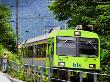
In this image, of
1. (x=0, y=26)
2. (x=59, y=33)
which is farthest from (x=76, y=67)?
(x=0, y=26)

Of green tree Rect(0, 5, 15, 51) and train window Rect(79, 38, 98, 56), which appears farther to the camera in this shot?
green tree Rect(0, 5, 15, 51)

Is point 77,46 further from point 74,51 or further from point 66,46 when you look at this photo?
point 66,46

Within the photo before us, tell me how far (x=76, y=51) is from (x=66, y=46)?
672 mm

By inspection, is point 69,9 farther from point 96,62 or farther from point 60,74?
point 60,74

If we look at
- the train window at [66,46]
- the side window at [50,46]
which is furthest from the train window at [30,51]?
the train window at [66,46]

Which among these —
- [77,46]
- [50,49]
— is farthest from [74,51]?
[50,49]

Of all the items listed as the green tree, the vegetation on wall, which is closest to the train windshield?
the vegetation on wall

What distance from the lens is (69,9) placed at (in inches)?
1769

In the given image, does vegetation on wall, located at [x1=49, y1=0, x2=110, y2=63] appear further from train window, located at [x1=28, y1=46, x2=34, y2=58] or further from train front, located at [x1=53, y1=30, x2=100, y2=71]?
train front, located at [x1=53, y1=30, x2=100, y2=71]

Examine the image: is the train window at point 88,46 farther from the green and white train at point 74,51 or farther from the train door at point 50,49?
the train door at point 50,49

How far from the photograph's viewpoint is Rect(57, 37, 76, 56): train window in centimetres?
2900

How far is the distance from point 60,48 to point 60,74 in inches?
169

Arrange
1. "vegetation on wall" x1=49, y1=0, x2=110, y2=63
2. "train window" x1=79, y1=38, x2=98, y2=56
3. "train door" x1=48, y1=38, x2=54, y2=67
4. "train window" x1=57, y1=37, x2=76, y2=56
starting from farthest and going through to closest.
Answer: "vegetation on wall" x1=49, y1=0, x2=110, y2=63, "train door" x1=48, y1=38, x2=54, y2=67, "train window" x1=79, y1=38, x2=98, y2=56, "train window" x1=57, y1=37, x2=76, y2=56

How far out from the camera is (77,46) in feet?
95.9
